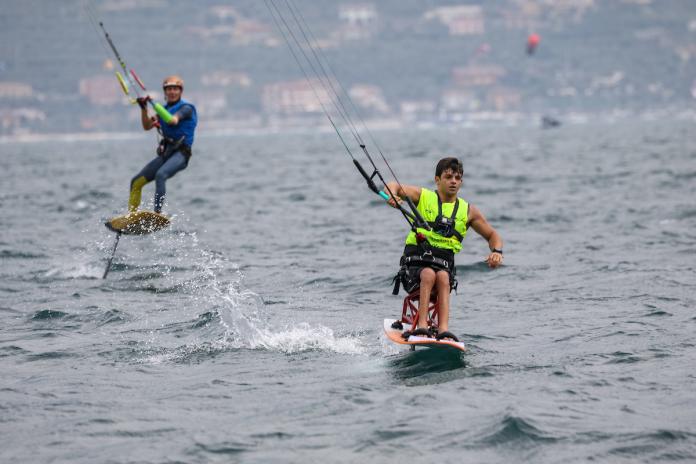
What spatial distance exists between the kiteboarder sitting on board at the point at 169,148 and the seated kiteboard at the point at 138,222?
0.22 metres

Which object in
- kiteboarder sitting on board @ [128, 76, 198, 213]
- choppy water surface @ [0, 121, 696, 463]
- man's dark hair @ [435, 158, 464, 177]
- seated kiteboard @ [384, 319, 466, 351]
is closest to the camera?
choppy water surface @ [0, 121, 696, 463]

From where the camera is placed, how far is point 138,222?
16.4m

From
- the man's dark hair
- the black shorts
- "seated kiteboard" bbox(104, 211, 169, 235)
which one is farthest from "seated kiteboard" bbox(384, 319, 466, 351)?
"seated kiteboard" bbox(104, 211, 169, 235)

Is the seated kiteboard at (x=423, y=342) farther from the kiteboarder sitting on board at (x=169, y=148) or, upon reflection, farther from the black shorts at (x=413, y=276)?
the kiteboarder sitting on board at (x=169, y=148)

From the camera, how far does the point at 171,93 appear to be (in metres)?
16.0

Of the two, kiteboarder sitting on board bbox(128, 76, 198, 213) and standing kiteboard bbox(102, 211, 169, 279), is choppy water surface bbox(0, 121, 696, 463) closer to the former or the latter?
standing kiteboard bbox(102, 211, 169, 279)

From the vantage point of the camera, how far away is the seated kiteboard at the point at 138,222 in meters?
16.2

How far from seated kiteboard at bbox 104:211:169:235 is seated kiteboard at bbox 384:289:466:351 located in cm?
560

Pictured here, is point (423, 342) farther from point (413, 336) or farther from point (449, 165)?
point (449, 165)

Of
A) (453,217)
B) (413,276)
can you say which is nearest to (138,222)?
(413,276)

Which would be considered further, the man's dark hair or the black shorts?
the black shorts

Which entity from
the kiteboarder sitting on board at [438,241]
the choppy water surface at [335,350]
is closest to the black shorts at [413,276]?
the kiteboarder sitting on board at [438,241]

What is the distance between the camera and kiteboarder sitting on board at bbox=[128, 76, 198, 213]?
16.1m

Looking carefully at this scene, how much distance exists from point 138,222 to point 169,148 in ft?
3.55
